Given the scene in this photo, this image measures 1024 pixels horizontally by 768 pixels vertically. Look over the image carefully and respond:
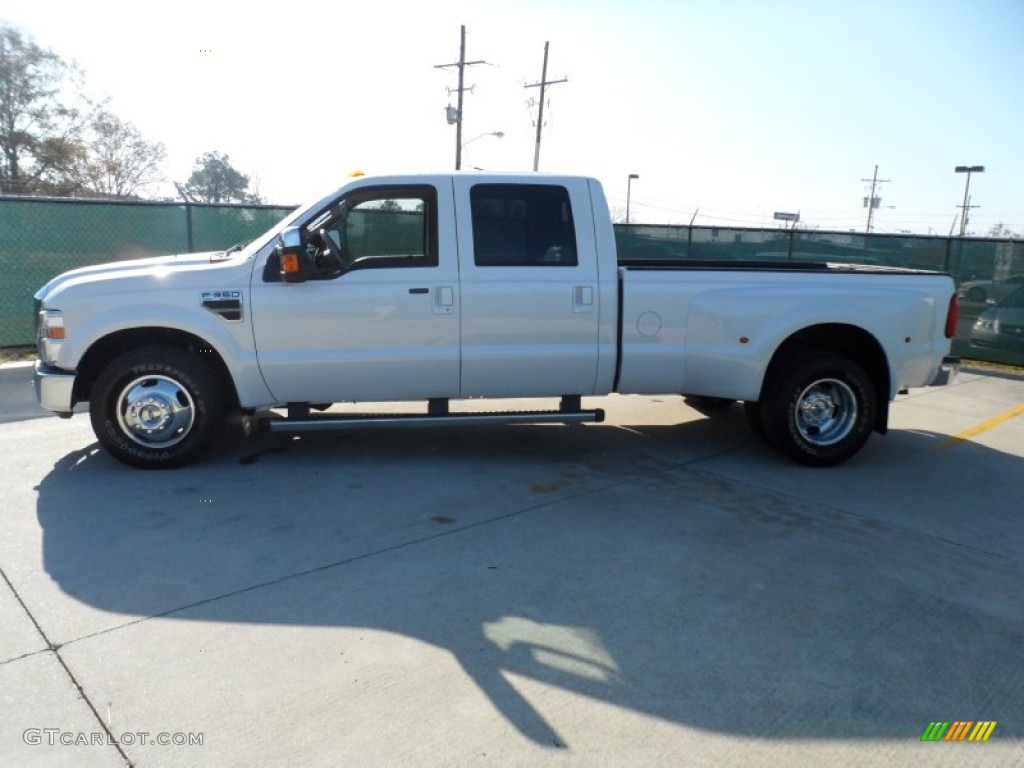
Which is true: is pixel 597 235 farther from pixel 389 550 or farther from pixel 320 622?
pixel 320 622

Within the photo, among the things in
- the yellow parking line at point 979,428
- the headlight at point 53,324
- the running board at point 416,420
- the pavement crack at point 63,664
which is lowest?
the yellow parking line at point 979,428

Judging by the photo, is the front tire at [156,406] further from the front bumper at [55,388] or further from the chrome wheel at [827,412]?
the chrome wheel at [827,412]

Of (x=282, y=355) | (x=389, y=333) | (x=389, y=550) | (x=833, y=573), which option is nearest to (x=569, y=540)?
(x=389, y=550)

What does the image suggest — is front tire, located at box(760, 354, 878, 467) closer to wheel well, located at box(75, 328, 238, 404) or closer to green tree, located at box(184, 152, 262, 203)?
wheel well, located at box(75, 328, 238, 404)

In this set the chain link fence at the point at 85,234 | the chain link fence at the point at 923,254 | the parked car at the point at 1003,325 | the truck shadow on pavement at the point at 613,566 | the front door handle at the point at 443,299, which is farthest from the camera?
the chain link fence at the point at 923,254

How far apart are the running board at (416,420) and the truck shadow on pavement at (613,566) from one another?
0.34m

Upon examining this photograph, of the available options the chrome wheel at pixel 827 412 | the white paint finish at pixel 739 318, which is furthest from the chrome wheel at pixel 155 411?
the chrome wheel at pixel 827 412

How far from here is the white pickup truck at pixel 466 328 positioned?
5508 millimetres

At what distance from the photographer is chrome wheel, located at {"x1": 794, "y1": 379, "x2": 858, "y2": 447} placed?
20.2 ft

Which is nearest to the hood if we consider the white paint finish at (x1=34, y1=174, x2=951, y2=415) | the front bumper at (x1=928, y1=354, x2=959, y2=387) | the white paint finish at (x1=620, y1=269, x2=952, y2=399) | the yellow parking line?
the white paint finish at (x1=34, y1=174, x2=951, y2=415)

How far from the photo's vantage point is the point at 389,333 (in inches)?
223

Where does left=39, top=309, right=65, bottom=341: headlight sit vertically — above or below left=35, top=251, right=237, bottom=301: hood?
below

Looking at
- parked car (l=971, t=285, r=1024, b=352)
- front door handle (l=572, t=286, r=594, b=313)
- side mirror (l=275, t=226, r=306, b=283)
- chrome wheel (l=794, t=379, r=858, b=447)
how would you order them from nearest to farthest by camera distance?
side mirror (l=275, t=226, r=306, b=283)
front door handle (l=572, t=286, r=594, b=313)
chrome wheel (l=794, t=379, r=858, b=447)
parked car (l=971, t=285, r=1024, b=352)

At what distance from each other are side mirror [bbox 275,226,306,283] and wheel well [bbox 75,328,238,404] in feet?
2.78
